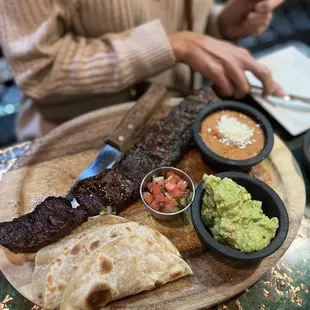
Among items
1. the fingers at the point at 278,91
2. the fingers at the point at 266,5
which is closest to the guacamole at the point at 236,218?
the fingers at the point at 278,91

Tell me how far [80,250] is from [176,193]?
1.87 ft

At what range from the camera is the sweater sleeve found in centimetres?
229

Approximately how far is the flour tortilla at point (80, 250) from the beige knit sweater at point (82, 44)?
964mm

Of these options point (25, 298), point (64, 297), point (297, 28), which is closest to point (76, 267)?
point (64, 297)

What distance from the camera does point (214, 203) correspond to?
193cm

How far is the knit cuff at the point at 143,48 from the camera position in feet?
7.94

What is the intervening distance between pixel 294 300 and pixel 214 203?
0.62 m

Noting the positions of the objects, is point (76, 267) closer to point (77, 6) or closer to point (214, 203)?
point (214, 203)

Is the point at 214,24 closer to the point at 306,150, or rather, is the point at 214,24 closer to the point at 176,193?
the point at 306,150

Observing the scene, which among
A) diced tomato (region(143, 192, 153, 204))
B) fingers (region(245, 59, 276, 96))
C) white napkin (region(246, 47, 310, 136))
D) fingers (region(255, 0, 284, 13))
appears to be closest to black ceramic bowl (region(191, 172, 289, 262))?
diced tomato (region(143, 192, 153, 204))

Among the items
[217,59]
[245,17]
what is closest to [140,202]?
[217,59]

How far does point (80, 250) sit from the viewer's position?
6.11 ft

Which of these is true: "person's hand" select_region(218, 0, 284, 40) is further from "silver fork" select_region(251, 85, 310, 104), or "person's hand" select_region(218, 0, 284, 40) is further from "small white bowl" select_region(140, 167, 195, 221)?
"small white bowl" select_region(140, 167, 195, 221)

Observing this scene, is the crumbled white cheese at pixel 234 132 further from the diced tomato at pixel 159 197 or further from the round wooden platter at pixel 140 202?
the diced tomato at pixel 159 197
